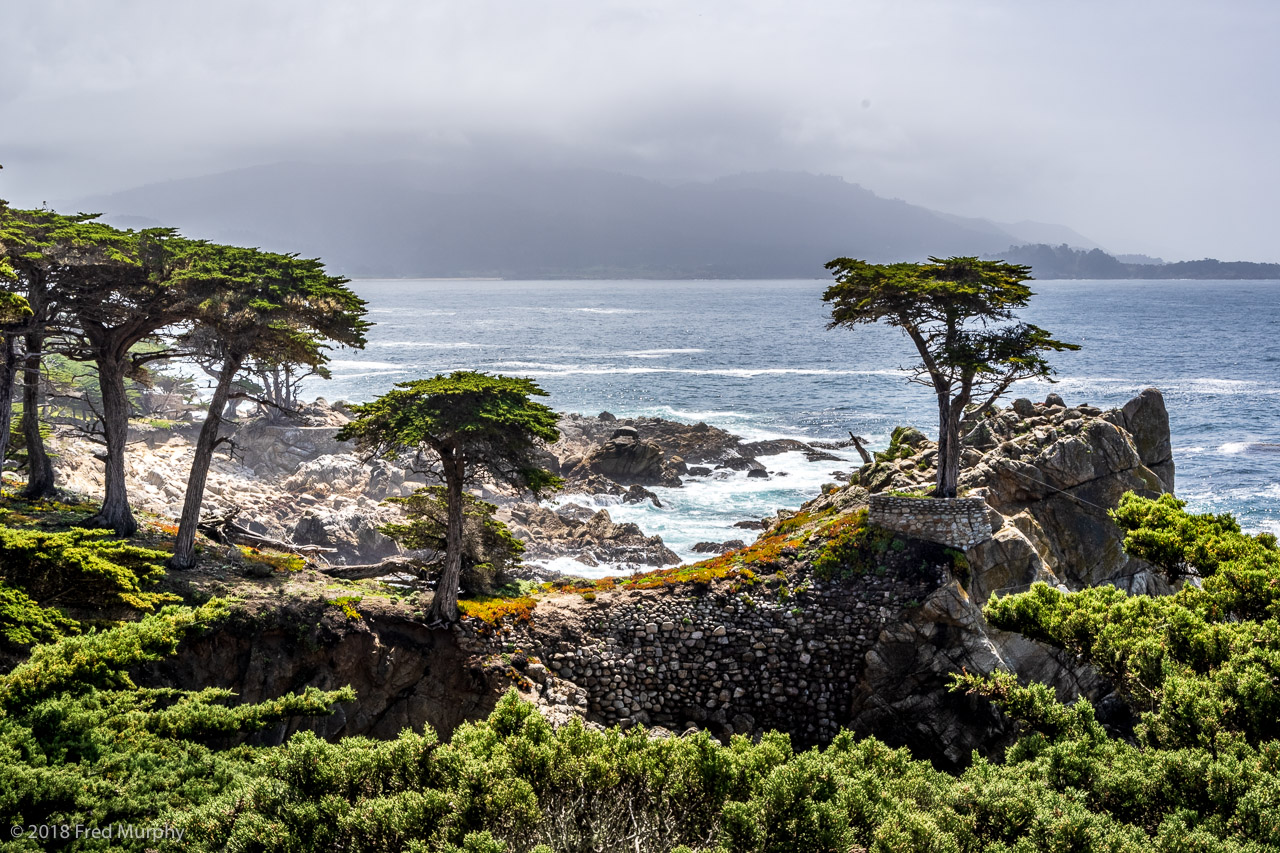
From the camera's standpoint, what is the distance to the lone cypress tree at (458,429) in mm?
15797

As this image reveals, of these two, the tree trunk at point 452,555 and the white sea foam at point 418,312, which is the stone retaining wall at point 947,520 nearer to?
the tree trunk at point 452,555

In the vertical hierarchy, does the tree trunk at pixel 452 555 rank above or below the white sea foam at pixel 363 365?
below

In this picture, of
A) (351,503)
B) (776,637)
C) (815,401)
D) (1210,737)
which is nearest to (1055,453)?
(776,637)

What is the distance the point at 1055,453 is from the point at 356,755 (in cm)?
2022

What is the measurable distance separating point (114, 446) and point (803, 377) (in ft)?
227

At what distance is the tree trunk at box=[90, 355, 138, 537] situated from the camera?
18094 mm

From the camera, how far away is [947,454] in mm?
20078

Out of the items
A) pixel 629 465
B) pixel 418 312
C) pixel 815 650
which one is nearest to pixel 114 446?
pixel 815 650

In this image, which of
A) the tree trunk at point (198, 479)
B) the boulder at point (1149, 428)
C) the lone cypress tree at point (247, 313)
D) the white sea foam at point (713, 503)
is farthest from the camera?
the white sea foam at point (713, 503)

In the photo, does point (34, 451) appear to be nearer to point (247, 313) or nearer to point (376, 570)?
point (247, 313)

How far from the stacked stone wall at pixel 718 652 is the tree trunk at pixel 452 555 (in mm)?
627

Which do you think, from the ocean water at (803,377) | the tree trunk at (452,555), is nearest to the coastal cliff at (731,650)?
the tree trunk at (452,555)

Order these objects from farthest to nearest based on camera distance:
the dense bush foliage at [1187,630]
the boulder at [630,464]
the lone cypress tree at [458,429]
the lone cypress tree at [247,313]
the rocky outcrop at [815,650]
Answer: the boulder at [630,464] → the lone cypress tree at [247,313] → the rocky outcrop at [815,650] → the lone cypress tree at [458,429] → the dense bush foliage at [1187,630]

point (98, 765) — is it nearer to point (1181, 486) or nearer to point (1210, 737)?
point (1210, 737)
